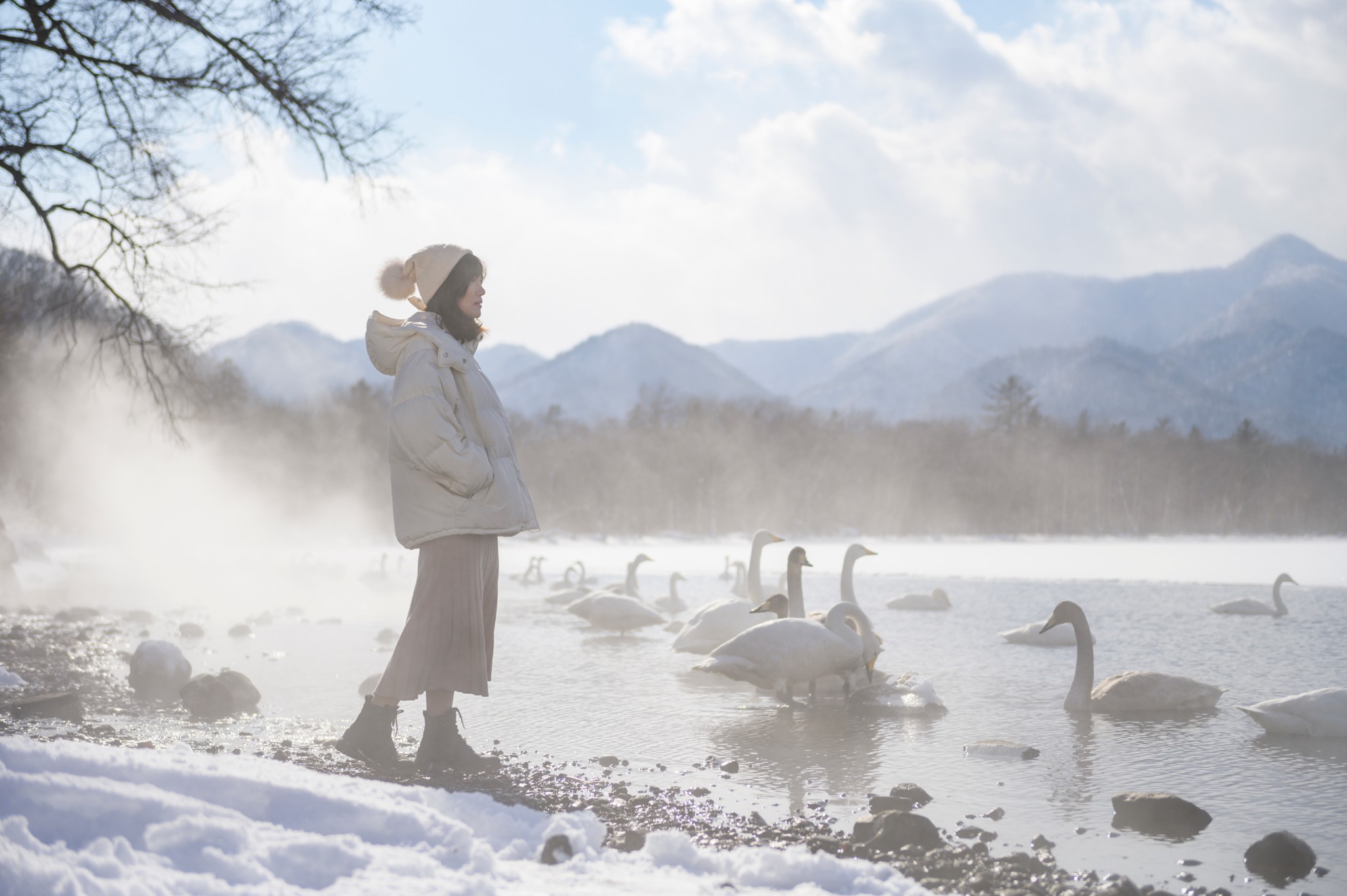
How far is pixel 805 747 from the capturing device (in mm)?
5500

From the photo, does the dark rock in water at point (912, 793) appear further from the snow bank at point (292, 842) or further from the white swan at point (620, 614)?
the white swan at point (620, 614)

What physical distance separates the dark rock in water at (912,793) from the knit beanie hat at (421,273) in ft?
10.00

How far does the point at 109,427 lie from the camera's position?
119ft

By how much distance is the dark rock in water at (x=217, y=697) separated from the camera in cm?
619

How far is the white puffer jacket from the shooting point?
416 centimetres

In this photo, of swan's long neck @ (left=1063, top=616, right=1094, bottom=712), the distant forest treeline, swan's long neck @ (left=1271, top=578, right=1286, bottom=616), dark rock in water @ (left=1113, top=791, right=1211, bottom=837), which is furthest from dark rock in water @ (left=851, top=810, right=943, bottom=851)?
the distant forest treeline

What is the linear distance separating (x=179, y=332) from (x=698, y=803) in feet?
21.7

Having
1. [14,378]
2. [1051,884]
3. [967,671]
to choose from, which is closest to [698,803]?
[1051,884]

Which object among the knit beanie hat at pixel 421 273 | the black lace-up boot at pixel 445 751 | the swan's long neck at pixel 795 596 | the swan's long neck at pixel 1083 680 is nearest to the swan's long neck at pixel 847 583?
the swan's long neck at pixel 795 596

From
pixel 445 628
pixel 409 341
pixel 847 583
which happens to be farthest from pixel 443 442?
pixel 847 583

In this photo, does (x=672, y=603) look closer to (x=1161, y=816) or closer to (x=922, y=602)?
(x=922, y=602)

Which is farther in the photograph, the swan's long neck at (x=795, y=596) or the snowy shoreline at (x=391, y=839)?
the swan's long neck at (x=795, y=596)

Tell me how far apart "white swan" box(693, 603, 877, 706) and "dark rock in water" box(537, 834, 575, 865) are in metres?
3.60

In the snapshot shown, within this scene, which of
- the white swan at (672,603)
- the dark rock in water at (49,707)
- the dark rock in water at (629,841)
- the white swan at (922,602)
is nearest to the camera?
the dark rock in water at (629,841)
